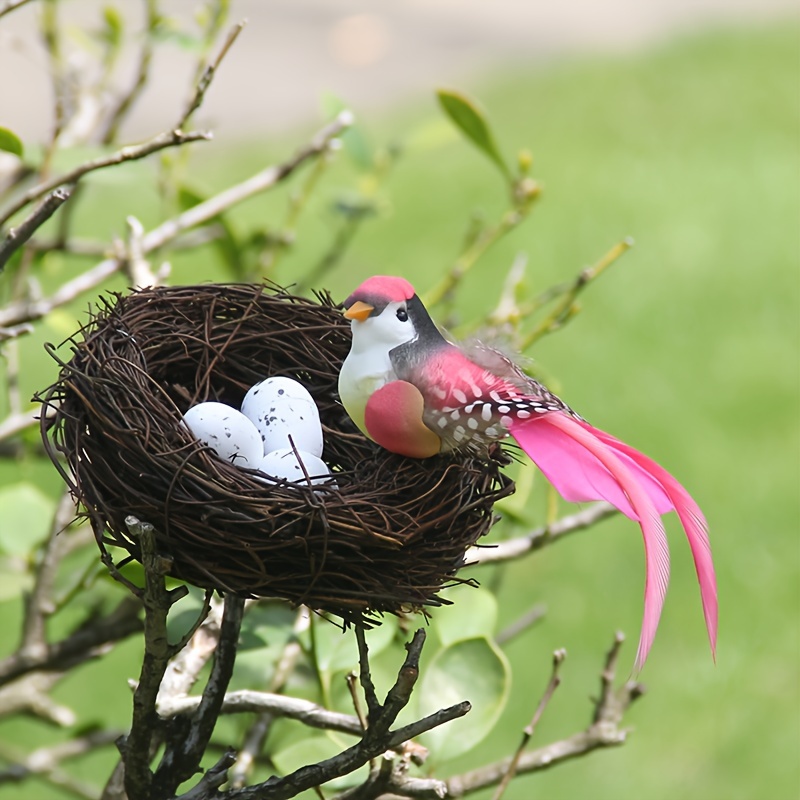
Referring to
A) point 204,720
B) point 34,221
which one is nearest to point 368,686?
point 204,720

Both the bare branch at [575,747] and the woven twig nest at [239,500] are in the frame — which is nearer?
the woven twig nest at [239,500]

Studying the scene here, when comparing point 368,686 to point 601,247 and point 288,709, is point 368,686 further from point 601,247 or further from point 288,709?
point 601,247

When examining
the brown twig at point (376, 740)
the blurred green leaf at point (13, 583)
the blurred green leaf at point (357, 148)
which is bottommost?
the brown twig at point (376, 740)

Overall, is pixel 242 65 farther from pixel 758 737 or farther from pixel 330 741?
pixel 330 741

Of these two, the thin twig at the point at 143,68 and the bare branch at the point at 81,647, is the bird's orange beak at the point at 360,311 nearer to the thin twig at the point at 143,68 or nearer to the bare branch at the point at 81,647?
the bare branch at the point at 81,647

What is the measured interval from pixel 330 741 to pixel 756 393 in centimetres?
269

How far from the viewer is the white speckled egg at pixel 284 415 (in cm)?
129

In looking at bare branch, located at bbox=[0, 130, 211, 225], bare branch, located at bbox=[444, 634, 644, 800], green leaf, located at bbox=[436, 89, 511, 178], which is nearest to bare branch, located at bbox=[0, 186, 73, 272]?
bare branch, located at bbox=[0, 130, 211, 225]

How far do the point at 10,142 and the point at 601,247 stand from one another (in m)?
3.15

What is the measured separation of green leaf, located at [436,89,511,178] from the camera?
1.58m

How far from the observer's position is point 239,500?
1033 mm

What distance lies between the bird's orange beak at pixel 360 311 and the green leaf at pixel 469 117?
503 mm

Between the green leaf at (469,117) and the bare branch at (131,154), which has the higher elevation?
the green leaf at (469,117)

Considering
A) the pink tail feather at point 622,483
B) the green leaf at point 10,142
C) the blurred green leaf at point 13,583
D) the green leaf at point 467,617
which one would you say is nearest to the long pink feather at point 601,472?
the pink tail feather at point 622,483
